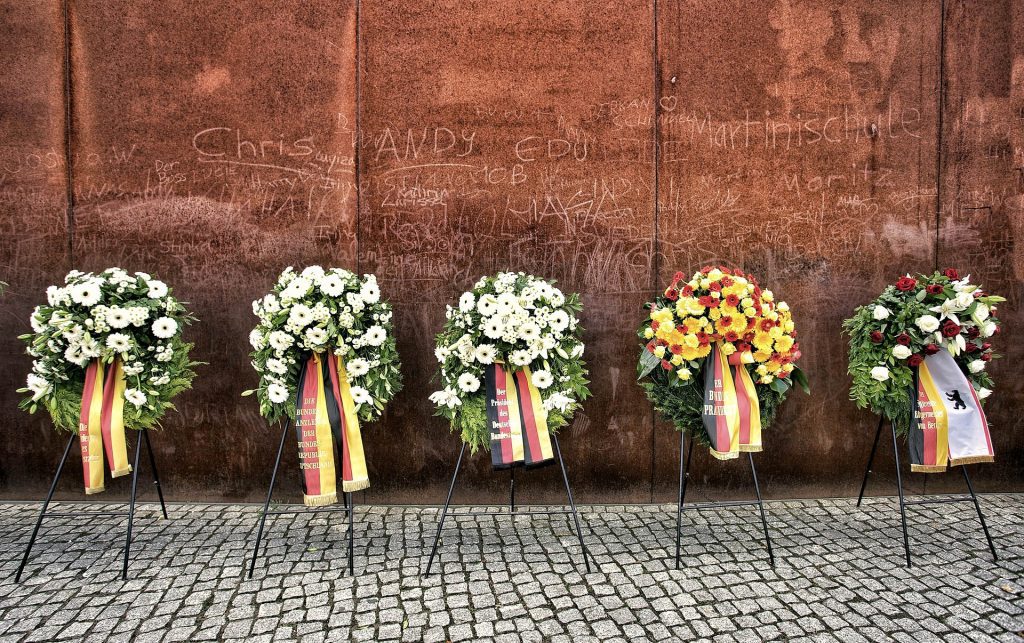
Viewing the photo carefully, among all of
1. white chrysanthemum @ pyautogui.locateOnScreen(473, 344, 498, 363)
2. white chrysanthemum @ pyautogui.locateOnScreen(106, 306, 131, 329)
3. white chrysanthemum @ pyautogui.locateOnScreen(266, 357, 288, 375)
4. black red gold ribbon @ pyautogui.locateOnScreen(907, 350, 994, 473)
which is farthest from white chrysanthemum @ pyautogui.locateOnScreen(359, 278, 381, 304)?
black red gold ribbon @ pyautogui.locateOnScreen(907, 350, 994, 473)

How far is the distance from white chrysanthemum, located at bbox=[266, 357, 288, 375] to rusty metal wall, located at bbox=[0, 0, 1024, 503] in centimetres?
135

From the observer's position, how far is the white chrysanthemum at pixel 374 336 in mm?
3795

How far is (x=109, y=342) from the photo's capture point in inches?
148

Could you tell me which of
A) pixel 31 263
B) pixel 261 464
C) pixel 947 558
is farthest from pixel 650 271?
pixel 31 263

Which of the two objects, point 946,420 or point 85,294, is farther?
point 946,420

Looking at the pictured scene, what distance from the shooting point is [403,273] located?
4.97 m

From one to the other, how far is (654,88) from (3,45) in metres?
5.62

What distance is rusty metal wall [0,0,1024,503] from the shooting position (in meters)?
4.96

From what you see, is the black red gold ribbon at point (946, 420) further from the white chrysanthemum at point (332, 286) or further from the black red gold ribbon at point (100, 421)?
the black red gold ribbon at point (100, 421)

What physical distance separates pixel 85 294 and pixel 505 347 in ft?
9.05

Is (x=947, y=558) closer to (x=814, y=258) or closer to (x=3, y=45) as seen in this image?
(x=814, y=258)

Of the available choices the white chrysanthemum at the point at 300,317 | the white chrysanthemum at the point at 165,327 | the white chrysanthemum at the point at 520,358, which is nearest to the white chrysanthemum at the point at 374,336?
the white chrysanthemum at the point at 300,317

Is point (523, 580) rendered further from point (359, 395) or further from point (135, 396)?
point (135, 396)

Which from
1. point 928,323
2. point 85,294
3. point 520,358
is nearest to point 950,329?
point 928,323
